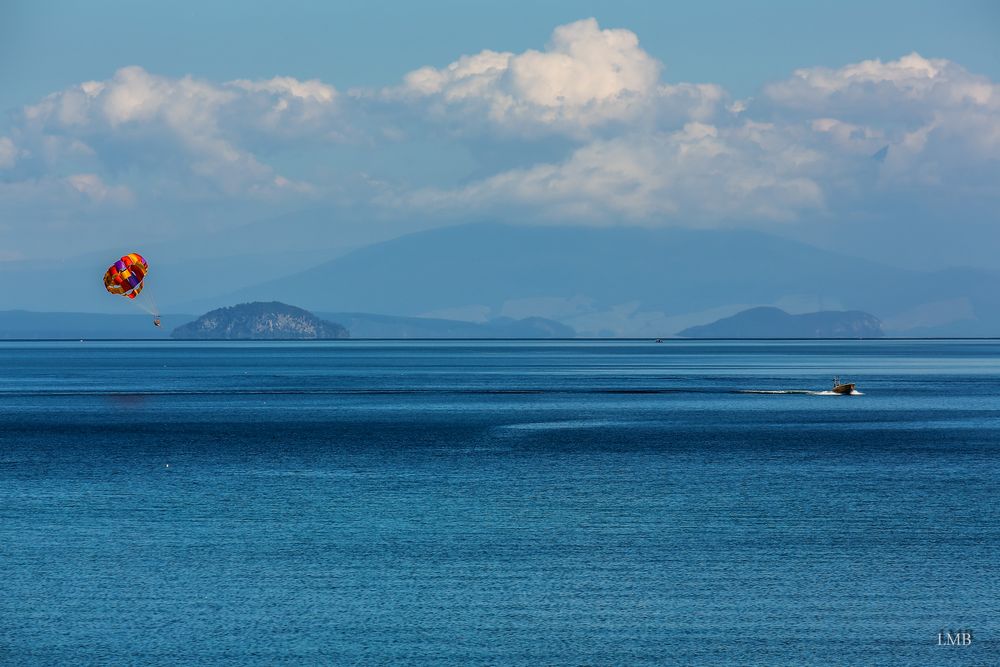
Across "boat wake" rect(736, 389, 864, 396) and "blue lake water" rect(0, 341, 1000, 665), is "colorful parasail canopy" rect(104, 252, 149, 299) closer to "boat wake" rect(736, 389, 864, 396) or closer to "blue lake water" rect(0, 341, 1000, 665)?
"blue lake water" rect(0, 341, 1000, 665)

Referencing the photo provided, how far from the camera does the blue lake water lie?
27.2 metres

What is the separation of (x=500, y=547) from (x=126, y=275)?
88824 mm

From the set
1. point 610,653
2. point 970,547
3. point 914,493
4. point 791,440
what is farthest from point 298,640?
point 791,440

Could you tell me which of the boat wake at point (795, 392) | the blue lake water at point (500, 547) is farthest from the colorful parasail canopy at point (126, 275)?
the boat wake at point (795, 392)

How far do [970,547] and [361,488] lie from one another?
78.9 feet

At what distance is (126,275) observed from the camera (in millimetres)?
120000

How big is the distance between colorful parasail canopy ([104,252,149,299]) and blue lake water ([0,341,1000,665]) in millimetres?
35845

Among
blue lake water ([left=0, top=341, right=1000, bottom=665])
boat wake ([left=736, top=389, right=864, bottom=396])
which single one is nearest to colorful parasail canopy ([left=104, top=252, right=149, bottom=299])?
blue lake water ([left=0, top=341, right=1000, bottom=665])

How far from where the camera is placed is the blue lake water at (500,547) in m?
27.2

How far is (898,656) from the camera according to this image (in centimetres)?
2577

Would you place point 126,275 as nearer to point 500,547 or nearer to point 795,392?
point 795,392

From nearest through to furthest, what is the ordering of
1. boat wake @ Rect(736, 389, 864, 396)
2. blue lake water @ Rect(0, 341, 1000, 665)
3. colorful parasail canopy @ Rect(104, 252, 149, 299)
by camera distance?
blue lake water @ Rect(0, 341, 1000, 665)
colorful parasail canopy @ Rect(104, 252, 149, 299)
boat wake @ Rect(736, 389, 864, 396)

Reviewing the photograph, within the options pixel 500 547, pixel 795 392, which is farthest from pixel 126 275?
pixel 500 547

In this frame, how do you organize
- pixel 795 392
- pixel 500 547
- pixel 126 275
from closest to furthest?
pixel 500 547 → pixel 126 275 → pixel 795 392
